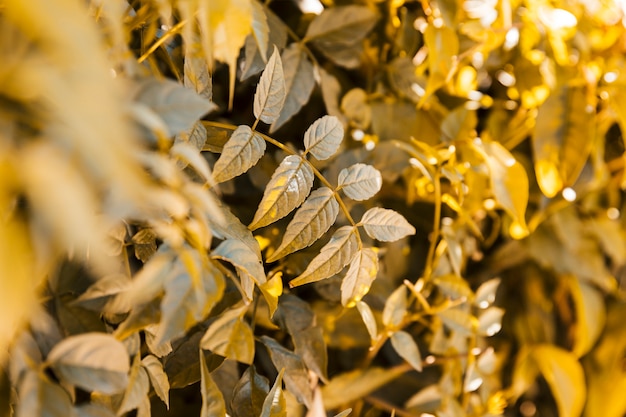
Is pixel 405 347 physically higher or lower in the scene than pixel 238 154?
lower

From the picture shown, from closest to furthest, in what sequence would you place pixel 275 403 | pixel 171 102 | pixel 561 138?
A: pixel 171 102, pixel 275 403, pixel 561 138

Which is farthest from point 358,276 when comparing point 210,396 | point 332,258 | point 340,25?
point 340,25

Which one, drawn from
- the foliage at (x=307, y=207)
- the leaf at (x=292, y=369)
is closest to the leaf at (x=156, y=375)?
A: the foliage at (x=307, y=207)

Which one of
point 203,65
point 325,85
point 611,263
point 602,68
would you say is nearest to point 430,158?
point 325,85

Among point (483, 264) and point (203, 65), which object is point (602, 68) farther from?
point (203, 65)

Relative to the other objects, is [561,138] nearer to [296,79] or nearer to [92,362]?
[296,79]

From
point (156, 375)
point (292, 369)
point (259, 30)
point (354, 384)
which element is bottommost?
point (354, 384)

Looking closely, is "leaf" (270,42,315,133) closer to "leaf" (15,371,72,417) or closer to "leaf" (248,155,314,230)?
"leaf" (248,155,314,230)
